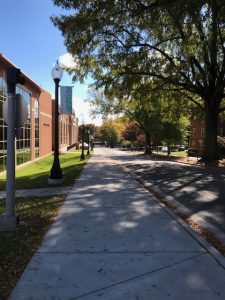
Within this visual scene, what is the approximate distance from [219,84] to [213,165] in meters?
5.59

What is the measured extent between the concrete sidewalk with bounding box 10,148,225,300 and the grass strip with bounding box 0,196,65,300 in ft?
0.44

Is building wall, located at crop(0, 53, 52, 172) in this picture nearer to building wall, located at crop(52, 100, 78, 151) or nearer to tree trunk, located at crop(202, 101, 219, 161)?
building wall, located at crop(52, 100, 78, 151)

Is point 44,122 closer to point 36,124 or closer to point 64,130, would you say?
point 36,124

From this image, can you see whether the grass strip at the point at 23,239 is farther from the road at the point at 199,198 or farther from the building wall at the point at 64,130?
the building wall at the point at 64,130

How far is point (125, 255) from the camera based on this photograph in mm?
5617

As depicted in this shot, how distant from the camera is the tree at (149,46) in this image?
2191cm

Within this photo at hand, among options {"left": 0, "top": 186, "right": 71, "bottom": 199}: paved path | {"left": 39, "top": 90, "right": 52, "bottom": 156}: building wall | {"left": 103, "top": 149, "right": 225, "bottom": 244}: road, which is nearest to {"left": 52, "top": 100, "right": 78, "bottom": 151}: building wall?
{"left": 39, "top": 90, "right": 52, "bottom": 156}: building wall

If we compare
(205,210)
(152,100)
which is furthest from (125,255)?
(152,100)

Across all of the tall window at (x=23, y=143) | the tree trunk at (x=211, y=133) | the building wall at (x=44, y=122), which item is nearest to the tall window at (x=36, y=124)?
the building wall at (x=44, y=122)

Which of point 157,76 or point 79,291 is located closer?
point 79,291

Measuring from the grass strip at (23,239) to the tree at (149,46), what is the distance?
13425mm

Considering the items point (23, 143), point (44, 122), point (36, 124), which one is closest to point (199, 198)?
point (23, 143)

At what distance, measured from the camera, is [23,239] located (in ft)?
21.1

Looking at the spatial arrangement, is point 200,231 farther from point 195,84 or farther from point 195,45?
point 195,84
